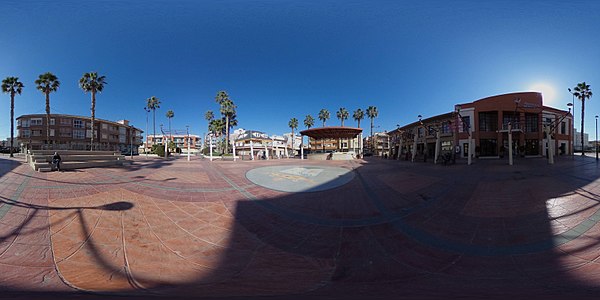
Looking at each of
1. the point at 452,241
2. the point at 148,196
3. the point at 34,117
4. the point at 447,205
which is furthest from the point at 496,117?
the point at 34,117

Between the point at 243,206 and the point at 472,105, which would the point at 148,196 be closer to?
the point at 243,206

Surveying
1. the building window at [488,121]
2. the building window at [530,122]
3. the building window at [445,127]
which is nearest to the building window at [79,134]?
the building window at [445,127]

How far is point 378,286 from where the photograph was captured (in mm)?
3893

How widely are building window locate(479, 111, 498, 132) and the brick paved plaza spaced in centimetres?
2334

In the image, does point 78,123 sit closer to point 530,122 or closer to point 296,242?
point 296,242

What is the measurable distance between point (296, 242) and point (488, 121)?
34146mm

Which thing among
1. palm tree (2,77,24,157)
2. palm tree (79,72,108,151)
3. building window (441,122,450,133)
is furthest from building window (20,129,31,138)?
building window (441,122,450,133)

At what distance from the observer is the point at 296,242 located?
5688 millimetres

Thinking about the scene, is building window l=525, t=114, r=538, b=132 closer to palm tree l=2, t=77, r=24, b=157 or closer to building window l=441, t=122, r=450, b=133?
building window l=441, t=122, r=450, b=133

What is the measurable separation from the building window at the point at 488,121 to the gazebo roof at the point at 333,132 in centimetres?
1521

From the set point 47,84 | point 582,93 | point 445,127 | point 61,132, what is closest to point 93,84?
point 47,84

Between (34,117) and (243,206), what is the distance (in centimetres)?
6424

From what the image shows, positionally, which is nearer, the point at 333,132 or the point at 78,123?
the point at 333,132

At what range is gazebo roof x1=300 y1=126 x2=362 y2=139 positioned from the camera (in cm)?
3343
